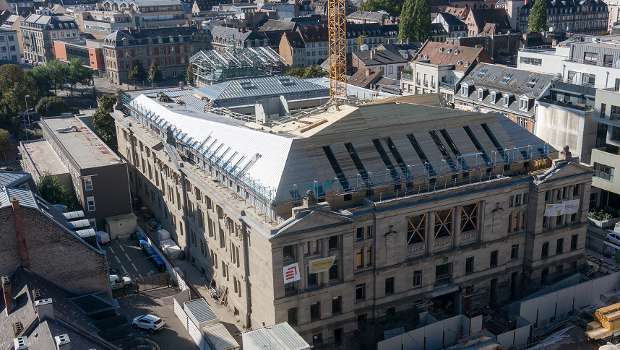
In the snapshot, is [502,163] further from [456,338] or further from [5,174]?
[5,174]

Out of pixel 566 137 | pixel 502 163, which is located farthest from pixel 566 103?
pixel 502 163

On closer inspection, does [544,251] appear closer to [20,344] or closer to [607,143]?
[607,143]

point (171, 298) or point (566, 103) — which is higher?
point (566, 103)

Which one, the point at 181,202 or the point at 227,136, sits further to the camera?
the point at 181,202

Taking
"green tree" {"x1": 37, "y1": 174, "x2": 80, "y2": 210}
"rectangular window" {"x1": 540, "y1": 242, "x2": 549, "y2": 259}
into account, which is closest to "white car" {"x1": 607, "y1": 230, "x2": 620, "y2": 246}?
"rectangular window" {"x1": 540, "y1": 242, "x2": 549, "y2": 259}

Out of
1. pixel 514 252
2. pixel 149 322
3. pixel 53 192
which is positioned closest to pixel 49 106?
pixel 53 192
